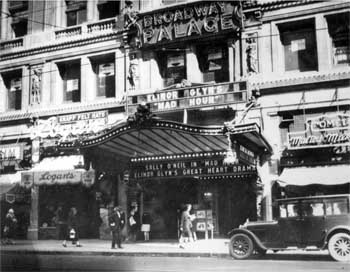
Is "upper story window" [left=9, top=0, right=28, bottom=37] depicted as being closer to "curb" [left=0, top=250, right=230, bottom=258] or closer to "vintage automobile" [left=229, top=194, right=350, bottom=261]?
"curb" [left=0, top=250, right=230, bottom=258]

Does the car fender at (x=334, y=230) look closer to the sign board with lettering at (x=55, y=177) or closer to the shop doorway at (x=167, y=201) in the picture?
the shop doorway at (x=167, y=201)

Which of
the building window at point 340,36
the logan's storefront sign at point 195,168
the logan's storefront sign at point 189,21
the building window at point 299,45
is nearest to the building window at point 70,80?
the logan's storefront sign at point 189,21

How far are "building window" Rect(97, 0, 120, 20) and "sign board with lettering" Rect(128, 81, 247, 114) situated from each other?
5.85 m

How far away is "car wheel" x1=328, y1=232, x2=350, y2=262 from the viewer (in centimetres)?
1174

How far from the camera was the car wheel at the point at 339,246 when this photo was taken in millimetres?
11742

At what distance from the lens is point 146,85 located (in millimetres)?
20188

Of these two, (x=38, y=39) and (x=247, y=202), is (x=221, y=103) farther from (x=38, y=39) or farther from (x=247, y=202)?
(x=38, y=39)

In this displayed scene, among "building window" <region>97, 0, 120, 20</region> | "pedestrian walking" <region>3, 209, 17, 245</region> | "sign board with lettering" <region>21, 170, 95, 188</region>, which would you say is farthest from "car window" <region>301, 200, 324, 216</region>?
"building window" <region>97, 0, 120, 20</region>

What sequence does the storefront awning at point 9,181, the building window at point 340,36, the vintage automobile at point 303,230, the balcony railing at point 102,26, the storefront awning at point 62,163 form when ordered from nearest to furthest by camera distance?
the vintage automobile at point 303,230, the building window at point 340,36, the storefront awning at point 62,163, the storefront awning at point 9,181, the balcony railing at point 102,26

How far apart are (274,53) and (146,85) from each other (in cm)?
591

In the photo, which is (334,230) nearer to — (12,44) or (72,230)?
(72,230)

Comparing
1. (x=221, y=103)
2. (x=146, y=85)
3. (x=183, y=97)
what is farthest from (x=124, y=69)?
(x=221, y=103)

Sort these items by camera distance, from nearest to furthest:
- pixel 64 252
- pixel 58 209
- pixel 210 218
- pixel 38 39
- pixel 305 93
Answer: pixel 64 252 < pixel 305 93 < pixel 210 218 < pixel 58 209 < pixel 38 39

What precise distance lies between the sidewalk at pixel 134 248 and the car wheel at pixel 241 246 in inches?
28.9
